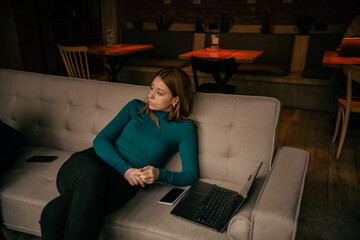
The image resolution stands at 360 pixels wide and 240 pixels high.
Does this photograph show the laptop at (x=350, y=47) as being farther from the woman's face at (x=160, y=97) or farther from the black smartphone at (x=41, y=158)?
the black smartphone at (x=41, y=158)

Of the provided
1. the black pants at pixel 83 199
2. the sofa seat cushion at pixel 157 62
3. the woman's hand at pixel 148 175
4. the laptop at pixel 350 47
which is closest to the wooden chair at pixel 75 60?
the sofa seat cushion at pixel 157 62

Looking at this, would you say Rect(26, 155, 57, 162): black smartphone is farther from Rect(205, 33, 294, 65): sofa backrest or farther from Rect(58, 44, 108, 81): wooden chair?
Rect(205, 33, 294, 65): sofa backrest

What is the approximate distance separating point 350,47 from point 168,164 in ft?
9.00

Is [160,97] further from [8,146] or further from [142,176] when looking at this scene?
[8,146]

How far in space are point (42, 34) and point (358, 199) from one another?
5285 mm

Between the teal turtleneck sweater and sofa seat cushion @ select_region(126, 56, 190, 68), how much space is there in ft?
10.4

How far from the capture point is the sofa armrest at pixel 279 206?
92cm

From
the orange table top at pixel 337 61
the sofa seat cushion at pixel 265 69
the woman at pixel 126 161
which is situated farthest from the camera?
the sofa seat cushion at pixel 265 69

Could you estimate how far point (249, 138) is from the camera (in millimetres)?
1448

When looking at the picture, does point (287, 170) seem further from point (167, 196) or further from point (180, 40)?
point (180, 40)

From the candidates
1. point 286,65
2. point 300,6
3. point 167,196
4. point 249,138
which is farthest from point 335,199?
point 300,6

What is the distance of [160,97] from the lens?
1424mm

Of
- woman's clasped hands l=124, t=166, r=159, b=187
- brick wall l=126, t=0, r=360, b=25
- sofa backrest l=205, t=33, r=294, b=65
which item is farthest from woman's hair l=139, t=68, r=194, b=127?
brick wall l=126, t=0, r=360, b=25

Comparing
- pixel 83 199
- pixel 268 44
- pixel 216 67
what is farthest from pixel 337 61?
pixel 83 199
